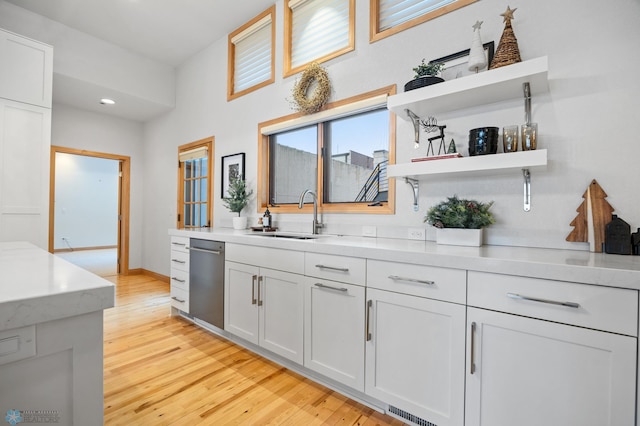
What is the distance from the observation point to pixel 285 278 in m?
2.09

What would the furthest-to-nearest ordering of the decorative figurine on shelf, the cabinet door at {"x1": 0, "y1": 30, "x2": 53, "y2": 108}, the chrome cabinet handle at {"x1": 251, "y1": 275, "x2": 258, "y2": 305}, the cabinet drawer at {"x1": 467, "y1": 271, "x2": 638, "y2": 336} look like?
the cabinet door at {"x1": 0, "y1": 30, "x2": 53, "y2": 108}, the chrome cabinet handle at {"x1": 251, "y1": 275, "x2": 258, "y2": 305}, the decorative figurine on shelf, the cabinet drawer at {"x1": 467, "y1": 271, "x2": 638, "y2": 336}

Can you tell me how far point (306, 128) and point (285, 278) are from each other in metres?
1.61

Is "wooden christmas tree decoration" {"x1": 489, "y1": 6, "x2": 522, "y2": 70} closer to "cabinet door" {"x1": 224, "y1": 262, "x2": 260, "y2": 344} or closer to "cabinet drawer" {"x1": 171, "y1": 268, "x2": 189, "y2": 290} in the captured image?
"cabinet door" {"x1": 224, "y1": 262, "x2": 260, "y2": 344}

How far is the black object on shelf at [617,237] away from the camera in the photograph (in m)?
1.41

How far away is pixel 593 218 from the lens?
1529 millimetres

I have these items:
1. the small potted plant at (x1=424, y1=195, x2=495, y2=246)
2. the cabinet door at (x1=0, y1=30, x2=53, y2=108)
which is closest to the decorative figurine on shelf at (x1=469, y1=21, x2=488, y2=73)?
the small potted plant at (x1=424, y1=195, x2=495, y2=246)

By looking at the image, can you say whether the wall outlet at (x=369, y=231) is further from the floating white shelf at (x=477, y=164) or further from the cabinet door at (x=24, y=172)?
the cabinet door at (x=24, y=172)

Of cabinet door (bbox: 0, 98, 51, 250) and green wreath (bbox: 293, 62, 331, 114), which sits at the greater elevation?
green wreath (bbox: 293, 62, 331, 114)

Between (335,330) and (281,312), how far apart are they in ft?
1.55

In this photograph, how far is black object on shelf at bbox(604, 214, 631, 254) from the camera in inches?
55.6

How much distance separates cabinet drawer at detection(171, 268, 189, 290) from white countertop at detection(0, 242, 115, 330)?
2.20 meters

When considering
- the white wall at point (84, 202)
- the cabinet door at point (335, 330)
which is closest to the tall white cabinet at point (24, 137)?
the cabinet door at point (335, 330)

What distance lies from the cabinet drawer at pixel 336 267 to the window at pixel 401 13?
178 cm

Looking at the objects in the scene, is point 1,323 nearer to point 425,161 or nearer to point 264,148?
point 425,161
